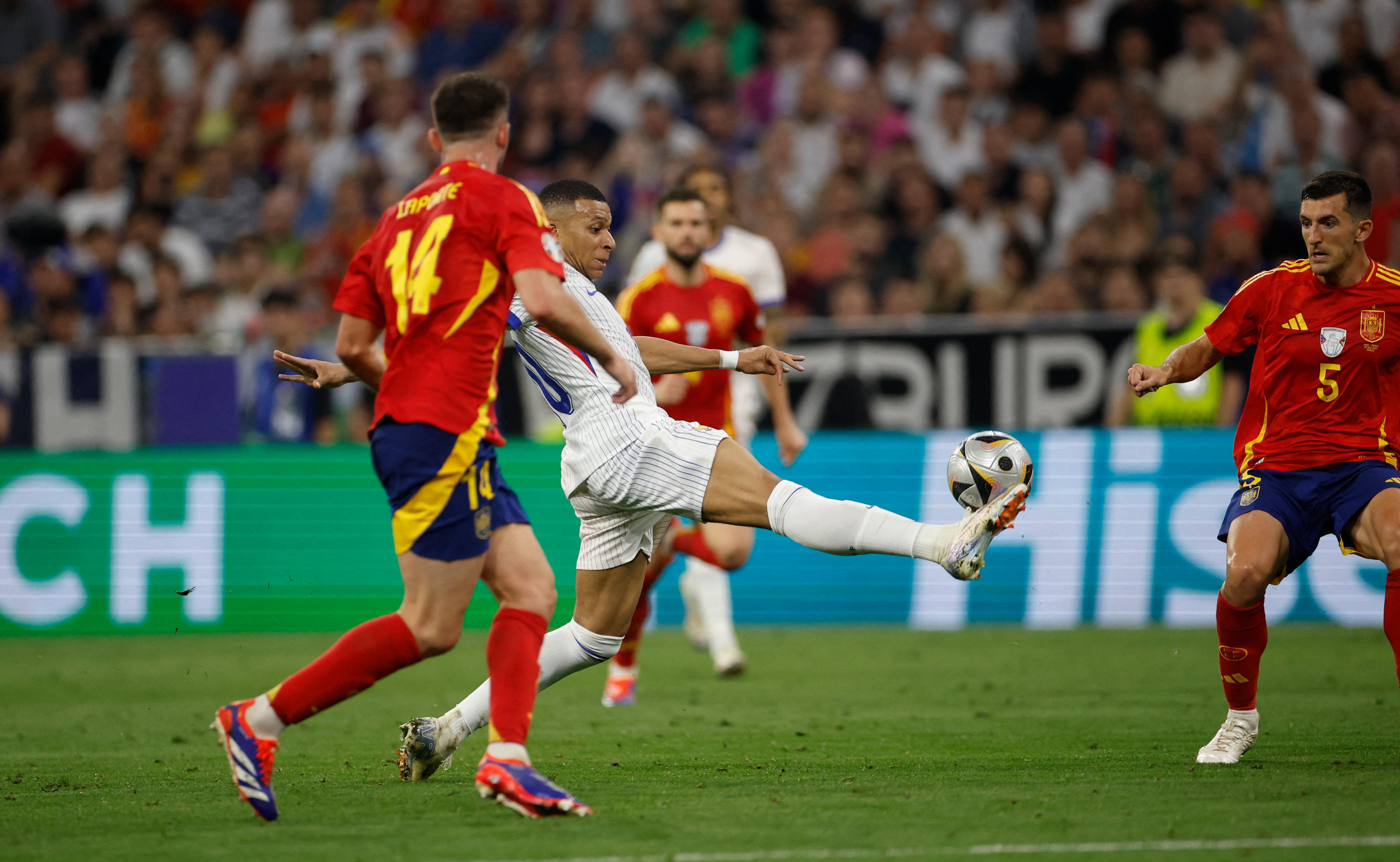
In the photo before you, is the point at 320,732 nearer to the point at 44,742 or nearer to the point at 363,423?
the point at 44,742

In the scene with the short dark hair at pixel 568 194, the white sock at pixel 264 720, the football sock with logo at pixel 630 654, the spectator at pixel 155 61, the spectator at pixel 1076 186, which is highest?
the spectator at pixel 155 61

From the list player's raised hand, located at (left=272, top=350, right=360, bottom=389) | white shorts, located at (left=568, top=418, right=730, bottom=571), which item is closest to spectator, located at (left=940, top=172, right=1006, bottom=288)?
white shorts, located at (left=568, top=418, right=730, bottom=571)

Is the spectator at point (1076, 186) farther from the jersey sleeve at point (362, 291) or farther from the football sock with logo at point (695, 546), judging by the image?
the jersey sleeve at point (362, 291)

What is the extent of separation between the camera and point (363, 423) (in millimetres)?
12930

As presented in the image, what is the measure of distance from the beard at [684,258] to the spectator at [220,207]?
946 cm

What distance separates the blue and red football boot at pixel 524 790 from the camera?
4.75 m

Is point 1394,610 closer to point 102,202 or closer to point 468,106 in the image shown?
point 468,106

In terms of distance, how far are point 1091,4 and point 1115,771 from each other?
1186 centimetres

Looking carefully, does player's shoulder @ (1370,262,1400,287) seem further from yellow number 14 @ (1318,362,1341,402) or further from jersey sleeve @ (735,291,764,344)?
jersey sleeve @ (735,291,764,344)

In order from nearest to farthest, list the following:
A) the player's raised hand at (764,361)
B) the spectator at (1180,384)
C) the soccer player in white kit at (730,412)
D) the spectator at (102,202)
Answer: the player's raised hand at (764,361) < the soccer player in white kit at (730,412) < the spectator at (1180,384) < the spectator at (102,202)

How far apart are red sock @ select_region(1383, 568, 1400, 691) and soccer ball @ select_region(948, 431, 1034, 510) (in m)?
1.50

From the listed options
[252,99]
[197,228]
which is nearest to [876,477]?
[197,228]

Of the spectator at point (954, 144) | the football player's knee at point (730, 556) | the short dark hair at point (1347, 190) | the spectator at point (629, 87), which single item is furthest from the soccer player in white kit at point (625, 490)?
the spectator at point (629, 87)

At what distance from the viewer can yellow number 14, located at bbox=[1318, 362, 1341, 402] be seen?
5.94m
